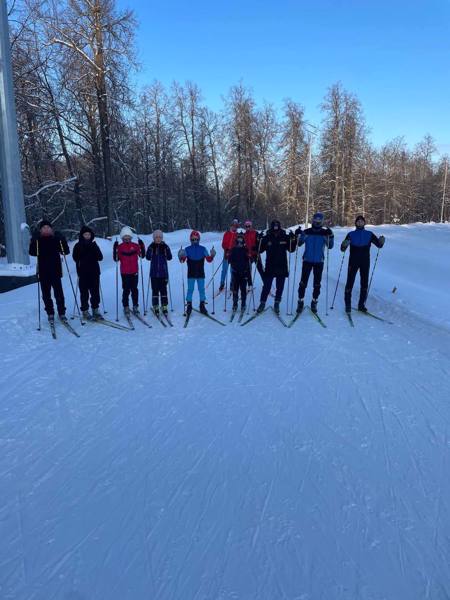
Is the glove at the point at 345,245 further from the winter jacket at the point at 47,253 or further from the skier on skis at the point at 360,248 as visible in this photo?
the winter jacket at the point at 47,253

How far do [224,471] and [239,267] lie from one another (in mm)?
5887

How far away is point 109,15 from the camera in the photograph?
1798 cm

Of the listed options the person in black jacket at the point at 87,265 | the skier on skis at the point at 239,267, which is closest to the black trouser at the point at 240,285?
the skier on skis at the point at 239,267

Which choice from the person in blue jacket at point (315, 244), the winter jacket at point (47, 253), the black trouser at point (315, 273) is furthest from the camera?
the black trouser at point (315, 273)

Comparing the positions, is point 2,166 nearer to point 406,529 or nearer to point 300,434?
point 300,434

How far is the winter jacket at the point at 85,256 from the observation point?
7.78 meters

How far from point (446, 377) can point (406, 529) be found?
10.3 feet

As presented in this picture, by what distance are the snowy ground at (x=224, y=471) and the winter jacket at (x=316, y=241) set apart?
2480 millimetres

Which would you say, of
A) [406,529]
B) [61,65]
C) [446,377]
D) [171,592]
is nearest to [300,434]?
[406,529]

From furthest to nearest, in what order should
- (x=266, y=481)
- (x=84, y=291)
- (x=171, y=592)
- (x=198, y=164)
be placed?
1. (x=198, y=164)
2. (x=84, y=291)
3. (x=266, y=481)
4. (x=171, y=592)

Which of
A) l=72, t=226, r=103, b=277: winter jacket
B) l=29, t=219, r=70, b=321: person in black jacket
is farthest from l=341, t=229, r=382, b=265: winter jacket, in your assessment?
l=29, t=219, r=70, b=321: person in black jacket

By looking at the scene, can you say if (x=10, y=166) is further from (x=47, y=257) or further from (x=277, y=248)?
(x=277, y=248)

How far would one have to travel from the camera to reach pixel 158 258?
8.36 metres

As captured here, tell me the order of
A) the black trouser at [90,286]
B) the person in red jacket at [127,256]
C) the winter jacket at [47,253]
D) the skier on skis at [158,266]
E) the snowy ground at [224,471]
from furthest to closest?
the skier on skis at [158,266]
the person in red jacket at [127,256]
the black trouser at [90,286]
the winter jacket at [47,253]
the snowy ground at [224,471]
